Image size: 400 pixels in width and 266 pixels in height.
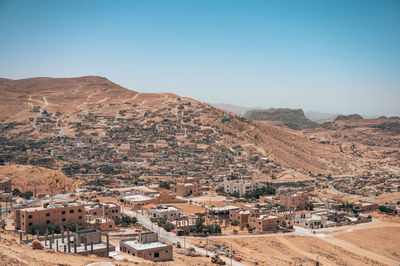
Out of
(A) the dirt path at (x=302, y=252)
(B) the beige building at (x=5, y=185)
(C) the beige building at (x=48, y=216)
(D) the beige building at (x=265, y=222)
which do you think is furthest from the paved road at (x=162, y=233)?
(B) the beige building at (x=5, y=185)

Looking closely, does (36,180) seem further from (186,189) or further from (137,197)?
(186,189)

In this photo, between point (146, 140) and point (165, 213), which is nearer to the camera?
point (165, 213)

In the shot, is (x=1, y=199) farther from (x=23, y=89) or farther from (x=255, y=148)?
(x=23, y=89)

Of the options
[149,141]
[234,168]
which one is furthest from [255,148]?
[149,141]

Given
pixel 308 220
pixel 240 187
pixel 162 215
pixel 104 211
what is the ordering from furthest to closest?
pixel 240 187 < pixel 308 220 < pixel 162 215 < pixel 104 211

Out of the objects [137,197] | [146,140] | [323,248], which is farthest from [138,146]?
[323,248]

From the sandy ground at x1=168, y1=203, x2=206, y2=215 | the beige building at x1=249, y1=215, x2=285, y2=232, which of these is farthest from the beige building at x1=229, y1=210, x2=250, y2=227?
the sandy ground at x1=168, y1=203, x2=206, y2=215
